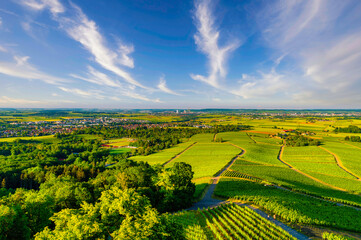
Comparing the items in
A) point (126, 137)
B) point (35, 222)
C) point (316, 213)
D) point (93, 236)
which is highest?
point (93, 236)

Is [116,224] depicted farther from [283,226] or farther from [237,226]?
[283,226]

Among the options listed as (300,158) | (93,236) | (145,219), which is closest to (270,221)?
(145,219)

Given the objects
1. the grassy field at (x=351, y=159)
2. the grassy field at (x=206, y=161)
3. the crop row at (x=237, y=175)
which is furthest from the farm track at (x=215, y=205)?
the grassy field at (x=351, y=159)

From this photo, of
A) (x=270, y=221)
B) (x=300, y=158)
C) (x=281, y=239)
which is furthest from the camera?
(x=300, y=158)

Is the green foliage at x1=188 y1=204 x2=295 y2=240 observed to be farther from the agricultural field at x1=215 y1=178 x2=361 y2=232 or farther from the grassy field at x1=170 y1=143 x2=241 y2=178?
the grassy field at x1=170 y1=143 x2=241 y2=178

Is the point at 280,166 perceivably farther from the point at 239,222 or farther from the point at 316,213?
the point at 239,222

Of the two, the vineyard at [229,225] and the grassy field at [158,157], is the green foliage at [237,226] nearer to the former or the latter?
the vineyard at [229,225]

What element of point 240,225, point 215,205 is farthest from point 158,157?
point 240,225

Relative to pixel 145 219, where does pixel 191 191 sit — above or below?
below
